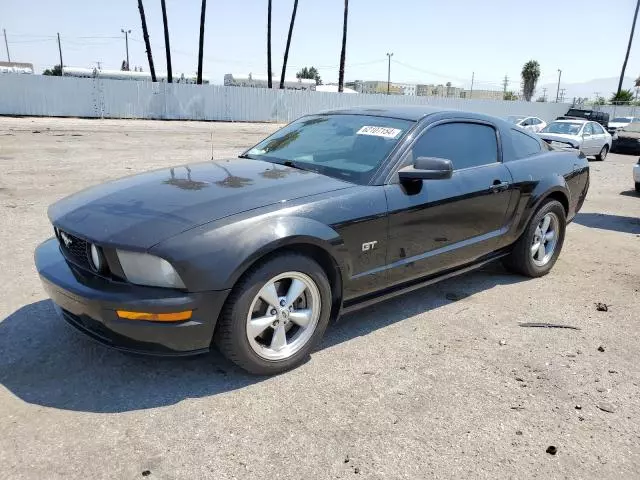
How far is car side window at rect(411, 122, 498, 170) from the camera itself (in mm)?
3943

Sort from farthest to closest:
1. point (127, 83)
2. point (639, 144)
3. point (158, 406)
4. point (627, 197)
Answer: point (127, 83)
point (639, 144)
point (627, 197)
point (158, 406)

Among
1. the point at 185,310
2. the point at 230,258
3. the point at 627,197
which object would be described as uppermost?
the point at 230,258

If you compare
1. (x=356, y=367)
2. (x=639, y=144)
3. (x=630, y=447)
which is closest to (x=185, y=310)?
(x=356, y=367)

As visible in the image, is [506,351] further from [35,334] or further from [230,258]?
[35,334]

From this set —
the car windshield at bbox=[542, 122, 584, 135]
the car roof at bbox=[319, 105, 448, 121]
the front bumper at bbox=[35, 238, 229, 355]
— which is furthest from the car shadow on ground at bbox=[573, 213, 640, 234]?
the car windshield at bbox=[542, 122, 584, 135]

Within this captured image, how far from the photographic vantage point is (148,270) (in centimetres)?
273

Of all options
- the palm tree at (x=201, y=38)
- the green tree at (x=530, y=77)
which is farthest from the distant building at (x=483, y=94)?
the palm tree at (x=201, y=38)

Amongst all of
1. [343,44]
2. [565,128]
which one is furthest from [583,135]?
[343,44]

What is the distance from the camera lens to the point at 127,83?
28375 mm

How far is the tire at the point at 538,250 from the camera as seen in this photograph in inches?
192

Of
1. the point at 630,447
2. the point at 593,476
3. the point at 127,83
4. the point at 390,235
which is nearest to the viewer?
the point at 593,476

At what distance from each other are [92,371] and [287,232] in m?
1.40

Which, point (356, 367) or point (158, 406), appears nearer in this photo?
point (158, 406)

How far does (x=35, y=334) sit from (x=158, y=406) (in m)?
1.26
